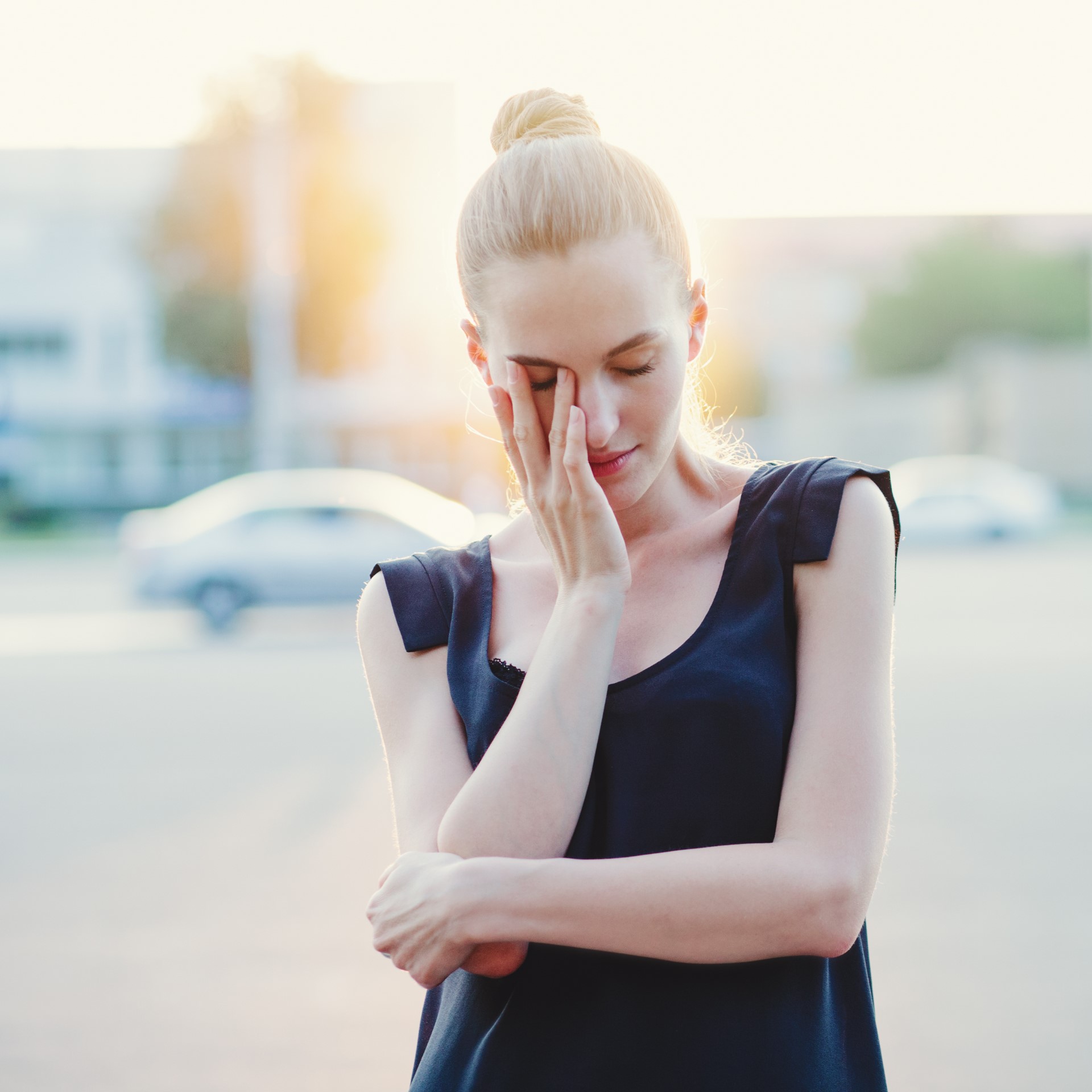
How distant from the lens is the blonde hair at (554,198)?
4.63 ft

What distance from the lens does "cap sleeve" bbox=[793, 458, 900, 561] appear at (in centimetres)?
142

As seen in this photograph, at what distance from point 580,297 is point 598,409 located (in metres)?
0.13

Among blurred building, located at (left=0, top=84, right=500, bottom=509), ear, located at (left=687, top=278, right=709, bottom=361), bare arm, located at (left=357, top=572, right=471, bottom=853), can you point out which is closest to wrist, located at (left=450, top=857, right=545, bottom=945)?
bare arm, located at (left=357, top=572, right=471, bottom=853)

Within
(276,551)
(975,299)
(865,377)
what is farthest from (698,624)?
(865,377)

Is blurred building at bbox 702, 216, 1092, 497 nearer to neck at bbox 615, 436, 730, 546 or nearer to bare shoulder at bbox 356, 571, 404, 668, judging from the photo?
neck at bbox 615, 436, 730, 546

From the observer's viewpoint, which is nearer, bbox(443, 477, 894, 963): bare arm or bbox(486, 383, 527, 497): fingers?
bbox(443, 477, 894, 963): bare arm

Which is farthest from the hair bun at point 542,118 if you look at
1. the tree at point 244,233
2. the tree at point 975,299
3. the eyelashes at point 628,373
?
the tree at point 975,299

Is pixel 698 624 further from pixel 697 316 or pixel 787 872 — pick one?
pixel 697 316

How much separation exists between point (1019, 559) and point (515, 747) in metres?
19.3

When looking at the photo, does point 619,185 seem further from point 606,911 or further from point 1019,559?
point 1019,559

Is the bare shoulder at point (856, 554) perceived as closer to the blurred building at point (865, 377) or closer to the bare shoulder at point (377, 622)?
the bare shoulder at point (377, 622)

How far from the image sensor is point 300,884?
15.8 feet

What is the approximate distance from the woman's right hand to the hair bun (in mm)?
320

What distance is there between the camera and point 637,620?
1.52m
